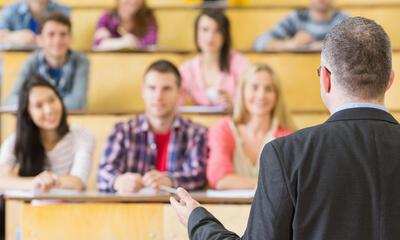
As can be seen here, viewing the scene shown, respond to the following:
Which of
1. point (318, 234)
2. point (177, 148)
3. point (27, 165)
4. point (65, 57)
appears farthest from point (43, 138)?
point (318, 234)

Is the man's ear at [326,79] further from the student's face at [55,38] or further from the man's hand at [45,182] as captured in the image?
the student's face at [55,38]

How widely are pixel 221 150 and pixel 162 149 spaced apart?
19 centimetres

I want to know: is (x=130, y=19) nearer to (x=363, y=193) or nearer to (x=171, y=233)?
(x=171, y=233)

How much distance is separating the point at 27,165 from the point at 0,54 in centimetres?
101

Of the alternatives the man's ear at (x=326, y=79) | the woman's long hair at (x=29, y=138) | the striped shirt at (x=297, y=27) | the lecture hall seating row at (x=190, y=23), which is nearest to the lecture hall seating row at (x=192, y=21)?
the lecture hall seating row at (x=190, y=23)

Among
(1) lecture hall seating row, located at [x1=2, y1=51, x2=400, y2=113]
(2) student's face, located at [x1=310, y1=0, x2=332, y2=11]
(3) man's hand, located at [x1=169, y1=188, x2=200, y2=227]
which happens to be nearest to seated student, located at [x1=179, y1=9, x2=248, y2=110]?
(1) lecture hall seating row, located at [x1=2, y1=51, x2=400, y2=113]

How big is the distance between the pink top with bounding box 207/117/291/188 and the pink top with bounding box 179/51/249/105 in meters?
0.58

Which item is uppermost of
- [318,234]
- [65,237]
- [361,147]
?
[361,147]

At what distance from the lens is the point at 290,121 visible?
265 cm

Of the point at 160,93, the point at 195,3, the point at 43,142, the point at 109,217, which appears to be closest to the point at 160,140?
the point at 160,93

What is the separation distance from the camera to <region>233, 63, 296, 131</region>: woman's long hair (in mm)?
2637

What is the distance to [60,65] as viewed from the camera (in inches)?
128

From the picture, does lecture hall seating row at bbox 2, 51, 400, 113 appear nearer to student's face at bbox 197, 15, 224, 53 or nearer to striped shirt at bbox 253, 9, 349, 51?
student's face at bbox 197, 15, 224, 53

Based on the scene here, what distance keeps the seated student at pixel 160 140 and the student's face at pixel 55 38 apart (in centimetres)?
67
